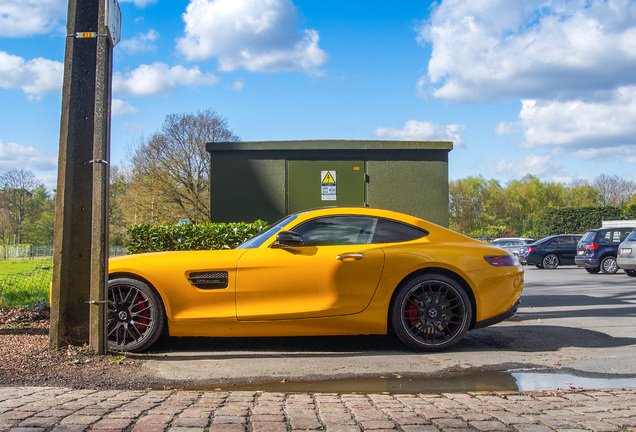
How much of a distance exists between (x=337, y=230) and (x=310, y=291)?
707 mm

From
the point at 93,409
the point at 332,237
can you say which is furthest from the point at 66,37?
the point at 93,409

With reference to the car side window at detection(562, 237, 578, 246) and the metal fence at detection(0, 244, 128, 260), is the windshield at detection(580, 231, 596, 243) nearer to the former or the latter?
the car side window at detection(562, 237, 578, 246)

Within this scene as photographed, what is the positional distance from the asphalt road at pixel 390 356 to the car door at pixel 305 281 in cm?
42

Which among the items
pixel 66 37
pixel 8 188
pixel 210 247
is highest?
pixel 8 188

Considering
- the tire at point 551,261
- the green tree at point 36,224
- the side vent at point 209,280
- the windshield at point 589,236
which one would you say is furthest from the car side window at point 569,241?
the green tree at point 36,224

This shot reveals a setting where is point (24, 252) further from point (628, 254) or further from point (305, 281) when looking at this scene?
point (305, 281)

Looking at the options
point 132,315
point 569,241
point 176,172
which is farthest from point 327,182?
point 176,172

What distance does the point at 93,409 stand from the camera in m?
3.17

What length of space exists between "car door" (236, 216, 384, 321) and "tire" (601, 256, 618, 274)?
55.7 feet

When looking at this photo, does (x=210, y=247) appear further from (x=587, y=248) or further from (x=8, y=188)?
(x=8, y=188)

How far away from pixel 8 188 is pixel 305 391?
60.9 metres

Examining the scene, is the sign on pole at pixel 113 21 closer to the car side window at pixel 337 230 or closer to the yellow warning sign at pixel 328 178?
the car side window at pixel 337 230

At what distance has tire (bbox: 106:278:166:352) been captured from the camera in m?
5.07

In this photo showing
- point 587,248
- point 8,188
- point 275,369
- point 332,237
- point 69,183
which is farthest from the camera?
point 8,188
